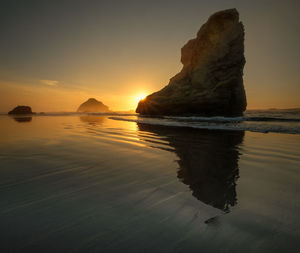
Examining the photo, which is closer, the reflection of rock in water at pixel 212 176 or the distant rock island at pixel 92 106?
the reflection of rock in water at pixel 212 176

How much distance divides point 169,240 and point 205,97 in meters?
21.5

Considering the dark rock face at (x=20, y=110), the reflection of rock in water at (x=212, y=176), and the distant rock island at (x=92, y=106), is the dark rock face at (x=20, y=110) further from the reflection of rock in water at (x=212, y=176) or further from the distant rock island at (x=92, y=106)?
the distant rock island at (x=92, y=106)

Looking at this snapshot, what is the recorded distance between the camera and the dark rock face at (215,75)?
20.9 metres

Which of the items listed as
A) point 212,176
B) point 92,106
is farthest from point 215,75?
point 92,106

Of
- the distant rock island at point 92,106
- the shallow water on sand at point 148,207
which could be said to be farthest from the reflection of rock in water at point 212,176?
the distant rock island at point 92,106

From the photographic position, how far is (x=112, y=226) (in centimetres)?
112

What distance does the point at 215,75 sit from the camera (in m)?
21.4

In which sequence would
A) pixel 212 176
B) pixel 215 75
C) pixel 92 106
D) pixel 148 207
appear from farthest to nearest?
pixel 92 106 → pixel 215 75 → pixel 212 176 → pixel 148 207

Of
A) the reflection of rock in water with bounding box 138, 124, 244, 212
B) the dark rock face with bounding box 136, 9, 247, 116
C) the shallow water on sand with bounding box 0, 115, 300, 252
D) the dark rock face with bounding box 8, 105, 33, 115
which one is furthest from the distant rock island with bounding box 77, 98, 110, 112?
the shallow water on sand with bounding box 0, 115, 300, 252

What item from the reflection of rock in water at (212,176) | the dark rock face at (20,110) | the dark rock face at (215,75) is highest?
the dark rock face at (215,75)

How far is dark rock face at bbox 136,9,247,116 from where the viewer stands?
68.4ft

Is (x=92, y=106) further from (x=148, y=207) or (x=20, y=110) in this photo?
(x=148, y=207)

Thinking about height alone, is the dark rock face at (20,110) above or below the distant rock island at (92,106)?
below

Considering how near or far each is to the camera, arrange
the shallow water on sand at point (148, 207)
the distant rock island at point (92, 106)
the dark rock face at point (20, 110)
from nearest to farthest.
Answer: the shallow water on sand at point (148, 207) < the dark rock face at point (20, 110) < the distant rock island at point (92, 106)
